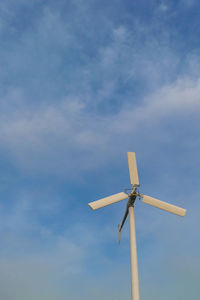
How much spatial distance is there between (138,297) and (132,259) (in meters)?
4.50

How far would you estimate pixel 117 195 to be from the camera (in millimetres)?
41812

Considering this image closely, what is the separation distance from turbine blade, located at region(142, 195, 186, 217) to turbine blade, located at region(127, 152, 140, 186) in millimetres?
2640

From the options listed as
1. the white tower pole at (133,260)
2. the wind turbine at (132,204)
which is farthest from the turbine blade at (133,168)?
the white tower pole at (133,260)

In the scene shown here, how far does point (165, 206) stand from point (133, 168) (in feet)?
25.2

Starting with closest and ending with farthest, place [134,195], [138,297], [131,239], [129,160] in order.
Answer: [138,297] → [131,239] → [134,195] → [129,160]

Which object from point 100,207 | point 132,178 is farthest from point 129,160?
point 100,207

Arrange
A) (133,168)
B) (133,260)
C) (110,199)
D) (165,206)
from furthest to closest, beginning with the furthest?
1. (133,168)
2. (165,206)
3. (110,199)
4. (133,260)

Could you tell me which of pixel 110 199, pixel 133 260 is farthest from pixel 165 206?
pixel 133 260

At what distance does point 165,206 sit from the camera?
138ft

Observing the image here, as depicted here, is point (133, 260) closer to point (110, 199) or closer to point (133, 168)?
point (110, 199)

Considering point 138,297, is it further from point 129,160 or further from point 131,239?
point 129,160

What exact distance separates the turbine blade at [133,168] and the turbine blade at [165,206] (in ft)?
8.66

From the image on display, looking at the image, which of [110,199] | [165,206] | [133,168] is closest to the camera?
[110,199]

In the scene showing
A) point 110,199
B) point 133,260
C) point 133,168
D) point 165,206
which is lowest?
point 133,260
